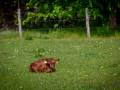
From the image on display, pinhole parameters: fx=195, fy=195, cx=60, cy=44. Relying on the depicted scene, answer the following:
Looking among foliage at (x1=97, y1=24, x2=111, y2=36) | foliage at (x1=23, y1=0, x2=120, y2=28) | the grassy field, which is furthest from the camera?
foliage at (x1=23, y1=0, x2=120, y2=28)

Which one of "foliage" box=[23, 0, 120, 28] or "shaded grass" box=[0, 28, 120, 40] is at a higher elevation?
"foliage" box=[23, 0, 120, 28]

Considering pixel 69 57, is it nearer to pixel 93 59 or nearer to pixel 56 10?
pixel 93 59

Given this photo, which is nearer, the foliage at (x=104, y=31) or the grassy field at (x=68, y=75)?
the grassy field at (x=68, y=75)

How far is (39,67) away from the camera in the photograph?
6258mm

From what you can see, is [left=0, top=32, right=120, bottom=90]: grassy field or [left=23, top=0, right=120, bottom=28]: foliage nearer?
[left=0, top=32, right=120, bottom=90]: grassy field

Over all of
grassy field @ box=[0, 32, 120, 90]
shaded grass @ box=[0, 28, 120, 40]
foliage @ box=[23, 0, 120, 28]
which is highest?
foliage @ box=[23, 0, 120, 28]

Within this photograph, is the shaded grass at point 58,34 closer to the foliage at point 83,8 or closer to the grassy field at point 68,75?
the foliage at point 83,8

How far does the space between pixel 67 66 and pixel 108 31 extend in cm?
867

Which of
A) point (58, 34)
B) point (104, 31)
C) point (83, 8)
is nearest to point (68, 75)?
point (58, 34)

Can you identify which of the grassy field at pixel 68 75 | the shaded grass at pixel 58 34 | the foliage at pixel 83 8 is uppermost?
the foliage at pixel 83 8

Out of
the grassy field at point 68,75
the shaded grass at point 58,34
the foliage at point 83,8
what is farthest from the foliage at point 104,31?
the grassy field at point 68,75

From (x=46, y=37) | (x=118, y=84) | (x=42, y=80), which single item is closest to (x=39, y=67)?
(x=42, y=80)

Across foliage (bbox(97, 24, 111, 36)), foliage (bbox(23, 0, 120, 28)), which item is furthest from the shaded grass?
foliage (bbox(23, 0, 120, 28))

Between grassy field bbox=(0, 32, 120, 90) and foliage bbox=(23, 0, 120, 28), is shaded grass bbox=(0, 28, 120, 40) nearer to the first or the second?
Answer: foliage bbox=(23, 0, 120, 28)
